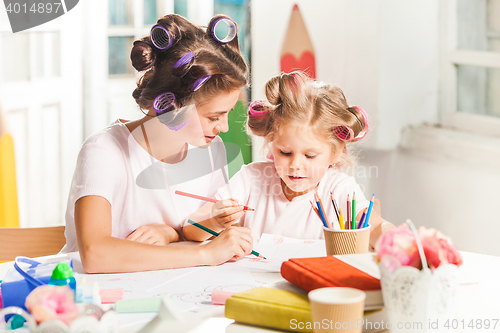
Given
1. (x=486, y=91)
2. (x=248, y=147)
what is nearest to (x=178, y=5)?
(x=248, y=147)

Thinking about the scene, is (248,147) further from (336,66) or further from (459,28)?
(459,28)

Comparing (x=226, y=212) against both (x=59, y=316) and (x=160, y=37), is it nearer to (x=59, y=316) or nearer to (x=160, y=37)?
(x=160, y=37)

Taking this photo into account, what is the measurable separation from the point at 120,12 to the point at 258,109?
1077 mm

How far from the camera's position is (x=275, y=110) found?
3.57 feet

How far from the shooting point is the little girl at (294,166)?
104 cm

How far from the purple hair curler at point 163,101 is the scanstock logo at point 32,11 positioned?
106cm

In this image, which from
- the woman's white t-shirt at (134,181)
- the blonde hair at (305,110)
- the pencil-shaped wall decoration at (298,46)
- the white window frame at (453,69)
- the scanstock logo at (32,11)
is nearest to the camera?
the woman's white t-shirt at (134,181)

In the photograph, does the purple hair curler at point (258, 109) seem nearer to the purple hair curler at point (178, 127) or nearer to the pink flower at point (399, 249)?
the purple hair curler at point (178, 127)

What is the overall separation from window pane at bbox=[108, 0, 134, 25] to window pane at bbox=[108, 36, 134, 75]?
6 cm

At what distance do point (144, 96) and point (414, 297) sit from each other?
2.36ft

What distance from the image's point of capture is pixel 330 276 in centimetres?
60

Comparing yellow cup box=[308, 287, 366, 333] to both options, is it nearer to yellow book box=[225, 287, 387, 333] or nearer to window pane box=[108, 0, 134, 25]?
yellow book box=[225, 287, 387, 333]

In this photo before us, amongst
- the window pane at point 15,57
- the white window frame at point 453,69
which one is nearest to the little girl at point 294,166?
the white window frame at point 453,69

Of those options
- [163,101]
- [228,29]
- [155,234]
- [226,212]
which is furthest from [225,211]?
[228,29]
